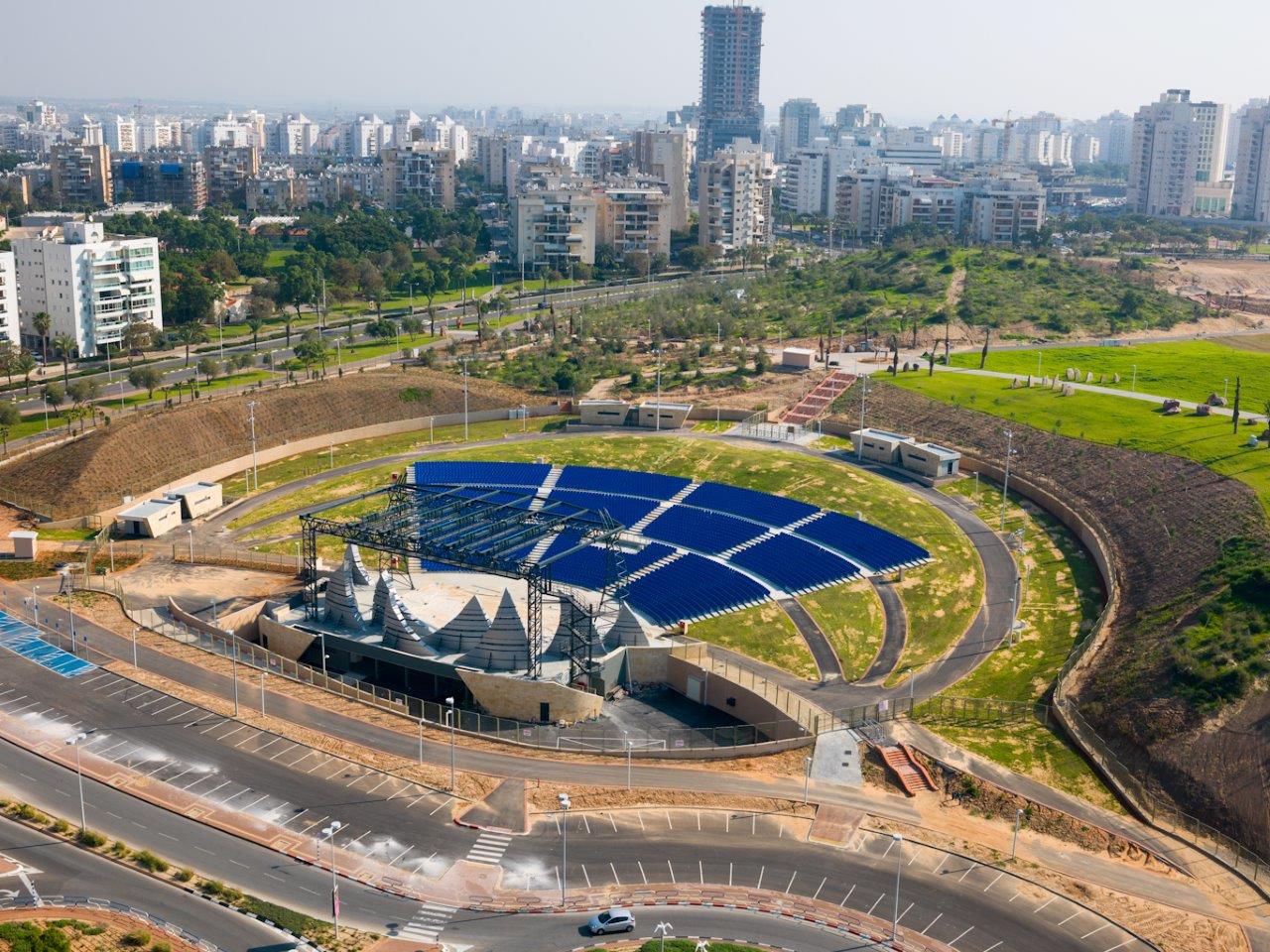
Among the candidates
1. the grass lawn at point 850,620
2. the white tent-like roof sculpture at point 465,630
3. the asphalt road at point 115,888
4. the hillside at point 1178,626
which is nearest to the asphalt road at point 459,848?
the asphalt road at point 115,888

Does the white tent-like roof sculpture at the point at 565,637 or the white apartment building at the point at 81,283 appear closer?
the white tent-like roof sculpture at the point at 565,637

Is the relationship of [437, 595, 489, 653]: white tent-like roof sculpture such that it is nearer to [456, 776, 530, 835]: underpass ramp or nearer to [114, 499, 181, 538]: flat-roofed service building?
[456, 776, 530, 835]: underpass ramp

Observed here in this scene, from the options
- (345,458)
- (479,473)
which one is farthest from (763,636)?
(345,458)

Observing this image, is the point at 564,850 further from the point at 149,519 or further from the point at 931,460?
the point at 931,460

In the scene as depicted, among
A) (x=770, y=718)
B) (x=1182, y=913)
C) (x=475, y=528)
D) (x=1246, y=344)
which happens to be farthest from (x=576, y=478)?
(x=1246, y=344)

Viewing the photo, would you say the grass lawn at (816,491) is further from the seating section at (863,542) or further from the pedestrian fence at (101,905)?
the pedestrian fence at (101,905)

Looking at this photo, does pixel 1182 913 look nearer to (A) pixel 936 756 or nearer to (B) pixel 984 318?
(A) pixel 936 756
